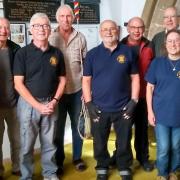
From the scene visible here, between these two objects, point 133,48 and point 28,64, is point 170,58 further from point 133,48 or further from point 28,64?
point 28,64

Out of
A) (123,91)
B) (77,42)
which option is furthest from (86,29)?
(123,91)

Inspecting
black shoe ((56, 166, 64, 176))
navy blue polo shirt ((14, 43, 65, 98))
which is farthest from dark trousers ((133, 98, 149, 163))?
navy blue polo shirt ((14, 43, 65, 98))

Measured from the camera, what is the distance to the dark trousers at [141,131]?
113 inches

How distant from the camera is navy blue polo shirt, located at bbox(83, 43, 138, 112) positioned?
8.25 feet

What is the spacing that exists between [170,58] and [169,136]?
23.5 inches

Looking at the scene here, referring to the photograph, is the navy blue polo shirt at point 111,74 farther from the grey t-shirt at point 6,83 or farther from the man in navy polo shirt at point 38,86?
the grey t-shirt at point 6,83

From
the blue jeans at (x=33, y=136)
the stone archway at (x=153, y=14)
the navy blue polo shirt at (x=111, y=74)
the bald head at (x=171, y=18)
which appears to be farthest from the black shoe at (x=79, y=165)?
the stone archway at (x=153, y=14)

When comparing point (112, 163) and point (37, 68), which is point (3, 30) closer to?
point (37, 68)

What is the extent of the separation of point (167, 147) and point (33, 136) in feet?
3.39

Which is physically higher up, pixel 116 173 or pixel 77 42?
pixel 77 42

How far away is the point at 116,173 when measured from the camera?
298cm

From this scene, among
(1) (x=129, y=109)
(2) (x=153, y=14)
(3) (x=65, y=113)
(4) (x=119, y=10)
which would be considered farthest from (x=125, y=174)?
(4) (x=119, y=10)

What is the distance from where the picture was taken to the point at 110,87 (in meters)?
2.52

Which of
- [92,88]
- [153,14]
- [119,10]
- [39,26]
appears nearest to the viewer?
[39,26]
